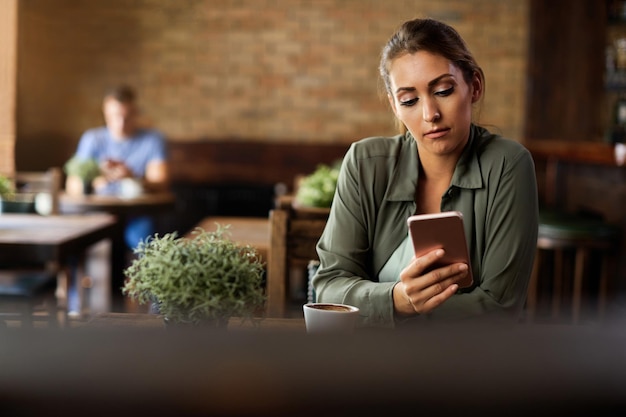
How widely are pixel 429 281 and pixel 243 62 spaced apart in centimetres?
649

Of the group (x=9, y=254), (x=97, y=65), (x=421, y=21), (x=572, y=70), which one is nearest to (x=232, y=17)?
(x=97, y=65)

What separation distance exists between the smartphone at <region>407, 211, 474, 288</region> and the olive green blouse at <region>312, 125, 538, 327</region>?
28 centimetres

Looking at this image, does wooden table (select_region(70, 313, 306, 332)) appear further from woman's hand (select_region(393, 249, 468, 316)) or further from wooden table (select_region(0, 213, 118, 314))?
wooden table (select_region(0, 213, 118, 314))

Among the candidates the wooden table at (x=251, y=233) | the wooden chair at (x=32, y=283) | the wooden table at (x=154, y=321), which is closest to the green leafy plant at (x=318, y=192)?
the wooden table at (x=251, y=233)

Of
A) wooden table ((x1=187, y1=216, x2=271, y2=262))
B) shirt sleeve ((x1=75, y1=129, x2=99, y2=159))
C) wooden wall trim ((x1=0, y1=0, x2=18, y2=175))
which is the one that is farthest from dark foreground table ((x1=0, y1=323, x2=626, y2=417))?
wooden wall trim ((x1=0, y1=0, x2=18, y2=175))

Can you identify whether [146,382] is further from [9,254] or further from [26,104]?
[26,104]

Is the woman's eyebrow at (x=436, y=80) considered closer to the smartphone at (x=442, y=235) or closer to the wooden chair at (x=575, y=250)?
the smartphone at (x=442, y=235)

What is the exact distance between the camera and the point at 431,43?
1894mm

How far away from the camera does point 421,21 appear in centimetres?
193

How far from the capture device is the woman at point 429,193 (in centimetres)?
185

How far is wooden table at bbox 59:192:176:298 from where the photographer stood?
510cm

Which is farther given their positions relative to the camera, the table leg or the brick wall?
the brick wall

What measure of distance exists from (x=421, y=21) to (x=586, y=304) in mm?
3776

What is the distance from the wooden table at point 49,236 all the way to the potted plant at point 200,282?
2.10 m
